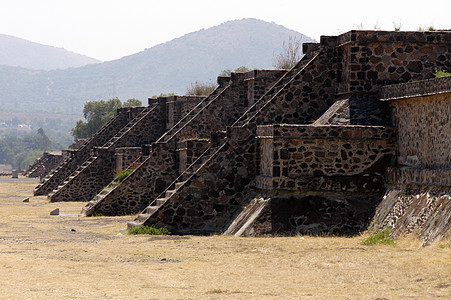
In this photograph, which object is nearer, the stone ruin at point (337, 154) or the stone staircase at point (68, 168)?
the stone ruin at point (337, 154)

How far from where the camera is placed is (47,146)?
185 meters

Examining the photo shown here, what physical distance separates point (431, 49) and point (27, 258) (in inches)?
477

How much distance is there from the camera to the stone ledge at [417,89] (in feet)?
54.6

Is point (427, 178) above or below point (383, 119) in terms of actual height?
below

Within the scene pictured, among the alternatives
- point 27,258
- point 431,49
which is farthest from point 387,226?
point 27,258

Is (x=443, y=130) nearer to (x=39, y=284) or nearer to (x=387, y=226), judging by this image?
(x=387, y=226)

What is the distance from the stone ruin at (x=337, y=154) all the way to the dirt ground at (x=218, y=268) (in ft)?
3.58

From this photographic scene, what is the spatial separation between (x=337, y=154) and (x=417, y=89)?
8.71 feet

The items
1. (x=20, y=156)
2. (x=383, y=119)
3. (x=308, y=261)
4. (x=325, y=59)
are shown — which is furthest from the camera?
(x=20, y=156)

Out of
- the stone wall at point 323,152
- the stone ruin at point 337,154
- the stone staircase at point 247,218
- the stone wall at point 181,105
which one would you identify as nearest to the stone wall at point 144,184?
the stone ruin at point 337,154

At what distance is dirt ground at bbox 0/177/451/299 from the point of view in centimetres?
1142

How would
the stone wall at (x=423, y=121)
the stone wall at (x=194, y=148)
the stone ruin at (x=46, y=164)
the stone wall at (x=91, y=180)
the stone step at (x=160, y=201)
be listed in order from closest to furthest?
the stone wall at (x=423, y=121)
the stone step at (x=160, y=201)
the stone wall at (x=194, y=148)
the stone wall at (x=91, y=180)
the stone ruin at (x=46, y=164)

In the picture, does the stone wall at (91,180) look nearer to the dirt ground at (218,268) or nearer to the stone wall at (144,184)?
the stone wall at (144,184)

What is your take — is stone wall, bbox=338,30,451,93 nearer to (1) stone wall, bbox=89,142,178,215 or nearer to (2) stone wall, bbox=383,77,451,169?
(2) stone wall, bbox=383,77,451,169
